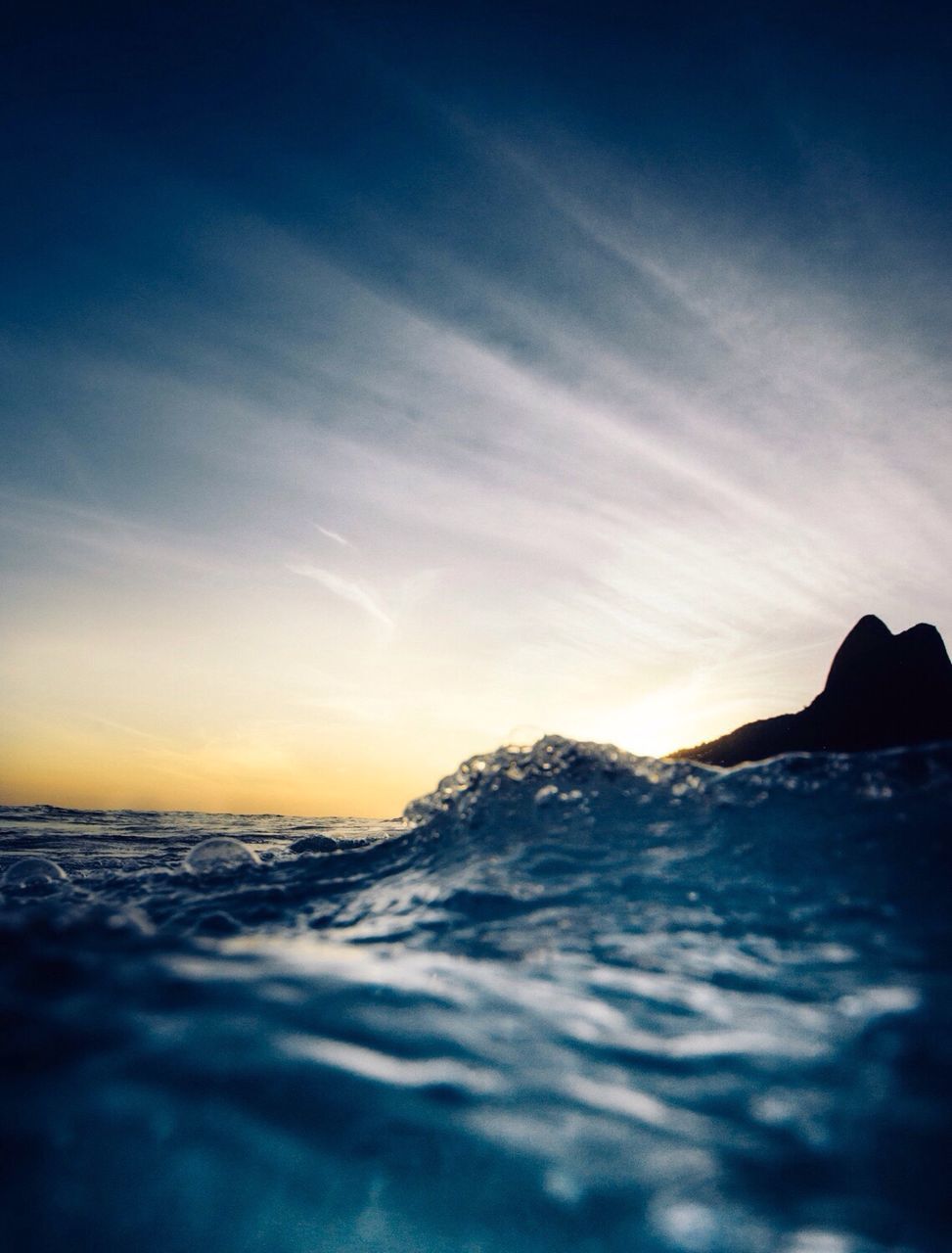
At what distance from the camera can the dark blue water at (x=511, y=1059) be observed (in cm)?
216

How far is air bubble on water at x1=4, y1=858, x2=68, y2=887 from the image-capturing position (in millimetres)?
5215

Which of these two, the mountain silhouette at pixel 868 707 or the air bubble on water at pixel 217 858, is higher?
the mountain silhouette at pixel 868 707

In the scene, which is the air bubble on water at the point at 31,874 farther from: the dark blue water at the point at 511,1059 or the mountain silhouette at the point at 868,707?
the mountain silhouette at the point at 868,707

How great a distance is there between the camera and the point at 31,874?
17.9 feet

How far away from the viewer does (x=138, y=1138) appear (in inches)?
90.9

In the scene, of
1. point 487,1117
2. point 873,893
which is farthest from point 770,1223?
point 873,893

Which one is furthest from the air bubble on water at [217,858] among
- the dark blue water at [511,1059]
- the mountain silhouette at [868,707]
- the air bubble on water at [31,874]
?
the mountain silhouette at [868,707]

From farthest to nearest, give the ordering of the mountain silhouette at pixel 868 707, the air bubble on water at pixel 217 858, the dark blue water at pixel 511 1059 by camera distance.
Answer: the mountain silhouette at pixel 868 707 < the air bubble on water at pixel 217 858 < the dark blue water at pixel 511 1059

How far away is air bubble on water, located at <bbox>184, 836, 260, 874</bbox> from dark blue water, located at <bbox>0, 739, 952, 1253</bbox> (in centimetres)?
96

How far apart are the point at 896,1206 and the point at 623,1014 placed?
110 cm

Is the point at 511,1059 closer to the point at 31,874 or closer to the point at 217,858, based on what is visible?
the point at 217,858

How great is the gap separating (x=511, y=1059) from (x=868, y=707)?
38.9m

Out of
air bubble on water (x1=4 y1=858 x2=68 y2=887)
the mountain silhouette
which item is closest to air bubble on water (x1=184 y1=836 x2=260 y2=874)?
air bubble on water (x1=4 y1=858 x2=68 y2=887)

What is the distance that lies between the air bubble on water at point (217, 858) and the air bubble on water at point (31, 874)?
3.58ft
